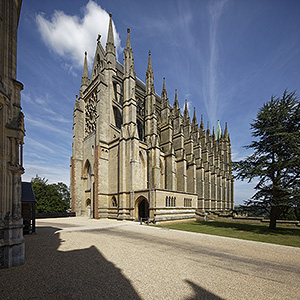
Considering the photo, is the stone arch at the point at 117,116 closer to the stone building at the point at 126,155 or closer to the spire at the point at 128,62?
the stone building at the point at 126,155

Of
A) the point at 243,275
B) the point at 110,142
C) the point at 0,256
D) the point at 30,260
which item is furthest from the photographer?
the point at 110,142

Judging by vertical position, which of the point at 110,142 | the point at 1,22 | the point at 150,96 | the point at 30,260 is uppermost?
the point at 150,96

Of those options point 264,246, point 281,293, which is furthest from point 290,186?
point 281,293

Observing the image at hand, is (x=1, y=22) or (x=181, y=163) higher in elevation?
(x=1, y=22)

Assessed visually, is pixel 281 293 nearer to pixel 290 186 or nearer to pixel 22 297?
pixel 22 297

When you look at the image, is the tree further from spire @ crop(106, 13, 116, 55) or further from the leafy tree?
the leafy tree

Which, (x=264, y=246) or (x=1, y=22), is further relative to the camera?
(x=264, y=246)

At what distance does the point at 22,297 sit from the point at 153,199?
56.2 ft

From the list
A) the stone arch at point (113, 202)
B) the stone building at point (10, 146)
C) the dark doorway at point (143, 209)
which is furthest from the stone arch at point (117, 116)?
the stone building at point (10, 146)

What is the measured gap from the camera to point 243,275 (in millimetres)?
5398

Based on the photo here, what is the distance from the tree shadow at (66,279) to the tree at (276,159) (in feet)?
51.7

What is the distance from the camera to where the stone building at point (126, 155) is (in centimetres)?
2416

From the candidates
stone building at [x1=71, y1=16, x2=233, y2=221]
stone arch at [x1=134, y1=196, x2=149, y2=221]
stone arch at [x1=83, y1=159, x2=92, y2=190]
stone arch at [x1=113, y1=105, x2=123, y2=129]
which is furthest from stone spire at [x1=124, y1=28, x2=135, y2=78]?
stone arch at [x1=134, y1=196, x2=149, y2=221]

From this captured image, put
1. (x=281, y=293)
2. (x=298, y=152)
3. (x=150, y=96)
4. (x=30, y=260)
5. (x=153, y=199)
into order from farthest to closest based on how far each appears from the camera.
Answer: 1. (x=150, y=96)
2. (x=153, y=199)
3. (x=298, y=152)
4. (x=30, y=260)
5. (x=281, y=293)
